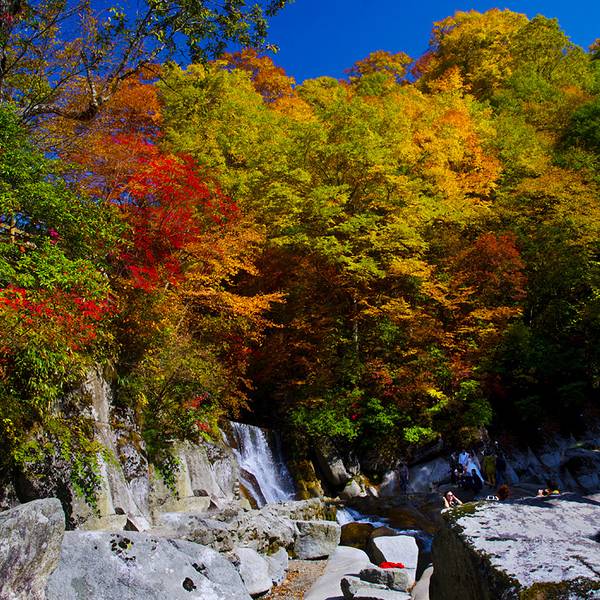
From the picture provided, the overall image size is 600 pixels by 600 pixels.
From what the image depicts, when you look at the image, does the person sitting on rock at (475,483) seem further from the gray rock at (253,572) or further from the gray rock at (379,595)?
the gray rock at (379,595)

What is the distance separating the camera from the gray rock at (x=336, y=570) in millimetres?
7242

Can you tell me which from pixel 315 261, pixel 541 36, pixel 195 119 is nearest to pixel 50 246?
pixel 315 261

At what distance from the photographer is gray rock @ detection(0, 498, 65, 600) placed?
439 cm

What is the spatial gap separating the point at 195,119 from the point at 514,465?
58.0 feet

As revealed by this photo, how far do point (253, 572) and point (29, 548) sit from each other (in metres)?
3.97

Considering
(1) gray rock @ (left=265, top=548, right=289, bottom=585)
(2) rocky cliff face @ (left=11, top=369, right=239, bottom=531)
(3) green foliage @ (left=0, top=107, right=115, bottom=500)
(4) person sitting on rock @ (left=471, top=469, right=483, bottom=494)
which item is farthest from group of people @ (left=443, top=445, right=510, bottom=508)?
(3) green foliage @ (left=0, top=107, right=115, bottom=500)

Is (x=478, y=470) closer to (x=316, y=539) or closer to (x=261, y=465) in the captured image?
(x=261, y=465)

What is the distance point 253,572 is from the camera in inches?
300

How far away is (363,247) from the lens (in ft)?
53.9

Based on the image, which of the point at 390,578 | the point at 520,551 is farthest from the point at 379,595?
the point at 520,551

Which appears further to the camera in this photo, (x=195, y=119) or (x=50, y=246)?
(x=195, y=119)

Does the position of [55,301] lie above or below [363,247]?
below

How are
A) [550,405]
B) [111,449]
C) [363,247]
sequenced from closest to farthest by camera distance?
[111,449] → [363,247] → [550,405]

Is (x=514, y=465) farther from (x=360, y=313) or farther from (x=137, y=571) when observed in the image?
(x=137, y=571)
